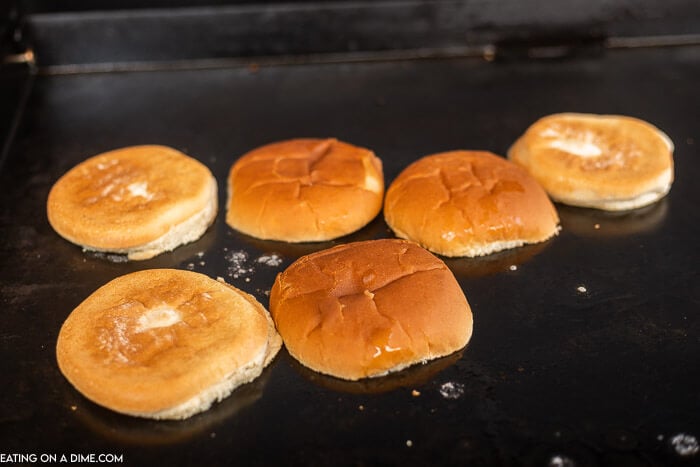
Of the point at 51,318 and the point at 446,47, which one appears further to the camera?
the point at 446,47

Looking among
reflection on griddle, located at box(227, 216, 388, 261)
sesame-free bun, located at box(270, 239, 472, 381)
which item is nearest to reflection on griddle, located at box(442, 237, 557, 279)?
sesame-free bun, located at box(270, 239, 472, 381)

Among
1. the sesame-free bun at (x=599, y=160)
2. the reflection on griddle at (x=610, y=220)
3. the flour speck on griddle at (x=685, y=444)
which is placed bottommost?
the flour speck on griddle at (x=685, y=444)

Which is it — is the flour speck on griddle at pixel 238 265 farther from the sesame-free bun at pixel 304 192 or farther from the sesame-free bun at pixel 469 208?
the sesame-free bun at pixel 469 208

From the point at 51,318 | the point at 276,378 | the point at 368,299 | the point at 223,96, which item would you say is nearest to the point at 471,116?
the point at 223,96

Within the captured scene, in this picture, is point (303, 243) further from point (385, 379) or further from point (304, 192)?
point (385, 379)

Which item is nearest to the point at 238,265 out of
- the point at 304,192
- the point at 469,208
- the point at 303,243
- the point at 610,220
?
the point at 303,243

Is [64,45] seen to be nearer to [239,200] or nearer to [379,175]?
[239,200]

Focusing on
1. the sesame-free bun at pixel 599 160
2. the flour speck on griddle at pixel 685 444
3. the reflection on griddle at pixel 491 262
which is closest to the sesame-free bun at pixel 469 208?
the reflection on griddle at pixel 491 262
